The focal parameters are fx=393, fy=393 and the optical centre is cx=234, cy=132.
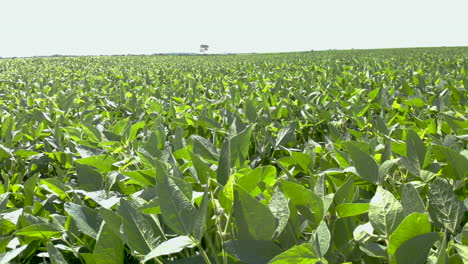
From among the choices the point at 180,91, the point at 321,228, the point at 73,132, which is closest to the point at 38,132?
the point at 73,132

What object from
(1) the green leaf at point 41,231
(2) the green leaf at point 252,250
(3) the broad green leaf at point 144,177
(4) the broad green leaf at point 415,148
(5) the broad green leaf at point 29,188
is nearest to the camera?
(2) the green leaf at point 252,250

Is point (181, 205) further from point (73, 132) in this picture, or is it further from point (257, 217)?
point (73, 132)

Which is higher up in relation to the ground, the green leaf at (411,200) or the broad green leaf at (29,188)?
the green leaf at (411,200)

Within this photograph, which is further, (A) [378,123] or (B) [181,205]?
(A) [378,123]

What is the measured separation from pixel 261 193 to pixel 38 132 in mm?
1890

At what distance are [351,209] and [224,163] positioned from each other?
343 mm

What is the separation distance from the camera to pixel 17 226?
1196 mm

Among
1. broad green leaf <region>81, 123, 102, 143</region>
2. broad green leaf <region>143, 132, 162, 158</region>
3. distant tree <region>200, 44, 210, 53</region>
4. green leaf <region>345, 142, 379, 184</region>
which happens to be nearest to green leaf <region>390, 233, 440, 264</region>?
green leaf <region>345, 142, 379, 184</region>

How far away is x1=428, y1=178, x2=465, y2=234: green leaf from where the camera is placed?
961 mm

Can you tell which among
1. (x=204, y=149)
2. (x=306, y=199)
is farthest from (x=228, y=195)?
(x=204, y=149)

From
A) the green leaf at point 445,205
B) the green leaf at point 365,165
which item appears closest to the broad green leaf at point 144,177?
the green leaf at point 365,165

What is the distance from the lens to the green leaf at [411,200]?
2.92 feet

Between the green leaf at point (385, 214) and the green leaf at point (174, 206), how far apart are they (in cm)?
40

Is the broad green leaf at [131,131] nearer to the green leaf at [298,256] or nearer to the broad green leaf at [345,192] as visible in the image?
the broad green leaf at [345,192]
